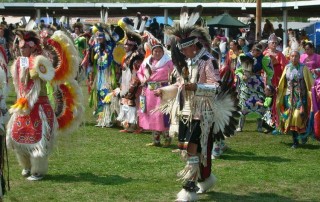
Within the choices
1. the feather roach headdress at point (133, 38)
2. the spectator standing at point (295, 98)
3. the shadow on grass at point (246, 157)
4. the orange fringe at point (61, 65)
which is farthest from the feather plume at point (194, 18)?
the feather roach headdress at point (133, 38)

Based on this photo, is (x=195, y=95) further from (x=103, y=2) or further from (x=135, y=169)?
(x=103, y=2)

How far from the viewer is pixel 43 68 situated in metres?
7.12

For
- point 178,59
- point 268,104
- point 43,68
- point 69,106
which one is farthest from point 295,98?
point 43,68

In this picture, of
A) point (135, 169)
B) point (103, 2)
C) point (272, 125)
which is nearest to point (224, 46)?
point (272, 125)

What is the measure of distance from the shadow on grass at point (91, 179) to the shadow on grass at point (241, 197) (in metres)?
1.11

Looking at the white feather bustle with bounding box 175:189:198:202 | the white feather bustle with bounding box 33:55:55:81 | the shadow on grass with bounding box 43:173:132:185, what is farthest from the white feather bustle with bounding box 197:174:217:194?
the white feather bustle with bounding box 33:55:55:81

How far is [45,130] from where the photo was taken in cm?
729

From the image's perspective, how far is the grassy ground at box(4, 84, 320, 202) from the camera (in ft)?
22.3

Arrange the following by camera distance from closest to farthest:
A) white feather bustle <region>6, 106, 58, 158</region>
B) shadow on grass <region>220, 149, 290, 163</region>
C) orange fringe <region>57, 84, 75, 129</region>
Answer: white feather bustle <region>6, 106, 58, 158</region>
orange fringe <region>57, 84, 75, 129</region>
shadow on grass <region>220, 149, 290, 163</region>

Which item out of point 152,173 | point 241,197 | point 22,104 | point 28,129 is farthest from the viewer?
point 152,173

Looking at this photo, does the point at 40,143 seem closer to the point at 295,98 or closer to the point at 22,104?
the point at 22,104

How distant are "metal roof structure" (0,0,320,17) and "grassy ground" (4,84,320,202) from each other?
53.6ft

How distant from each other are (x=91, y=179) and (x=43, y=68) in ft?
4.56

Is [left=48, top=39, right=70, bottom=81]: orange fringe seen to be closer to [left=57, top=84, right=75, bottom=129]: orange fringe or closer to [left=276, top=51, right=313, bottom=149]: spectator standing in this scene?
[left=57, top=84, right=75, bottom=129]: orange fringe
